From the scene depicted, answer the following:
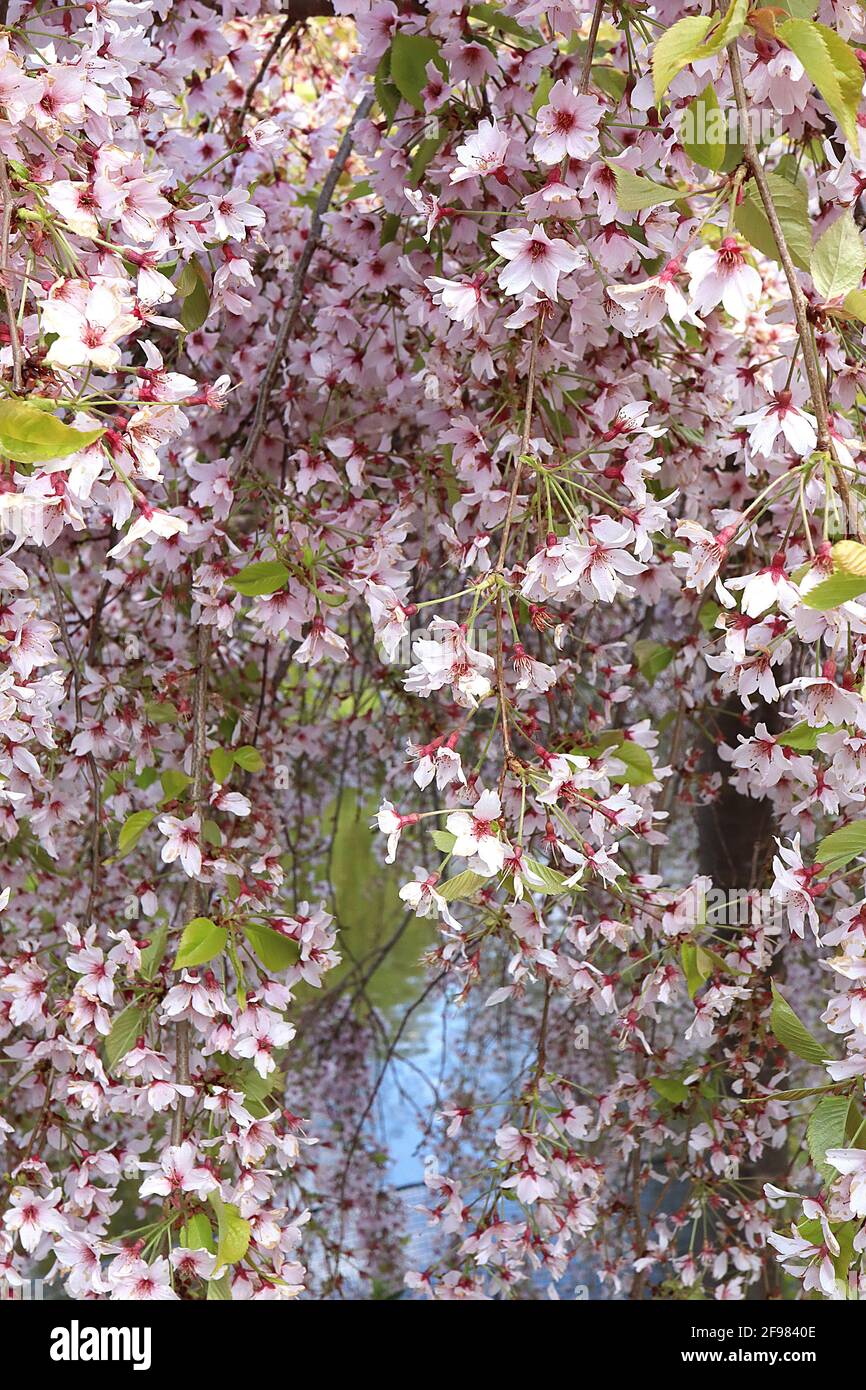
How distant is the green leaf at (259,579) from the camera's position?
1.30 metres

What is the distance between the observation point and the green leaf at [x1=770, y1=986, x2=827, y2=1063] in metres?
0.97

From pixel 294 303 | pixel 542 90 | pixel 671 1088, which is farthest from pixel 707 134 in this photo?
pixel 671 1088

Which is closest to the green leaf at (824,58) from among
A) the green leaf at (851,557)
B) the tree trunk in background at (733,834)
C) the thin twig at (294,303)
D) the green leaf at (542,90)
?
the green leaf at (851,557)

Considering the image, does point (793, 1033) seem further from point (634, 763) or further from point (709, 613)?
point (709, 613)

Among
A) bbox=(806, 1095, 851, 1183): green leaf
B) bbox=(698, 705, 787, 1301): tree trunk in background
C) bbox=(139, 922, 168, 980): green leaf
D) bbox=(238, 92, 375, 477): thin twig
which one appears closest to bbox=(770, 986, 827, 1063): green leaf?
bbox=(806, 1095, 851, 1183): green leaf

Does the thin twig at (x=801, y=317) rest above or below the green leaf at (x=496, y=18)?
below

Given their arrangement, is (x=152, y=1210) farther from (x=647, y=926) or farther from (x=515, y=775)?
(x=515, y=775)

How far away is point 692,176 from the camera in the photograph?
1.36 m

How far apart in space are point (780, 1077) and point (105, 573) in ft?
3.80

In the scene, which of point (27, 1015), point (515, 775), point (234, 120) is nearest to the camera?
point (515, 775)

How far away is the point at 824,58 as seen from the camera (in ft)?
2.50

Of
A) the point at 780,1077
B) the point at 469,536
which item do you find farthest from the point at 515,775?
the point at 780,1077

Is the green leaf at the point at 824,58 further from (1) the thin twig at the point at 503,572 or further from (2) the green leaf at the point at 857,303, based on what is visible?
(1) the thin twig at the point at 503,572

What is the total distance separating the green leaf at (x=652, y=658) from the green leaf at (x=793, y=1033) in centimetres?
81
